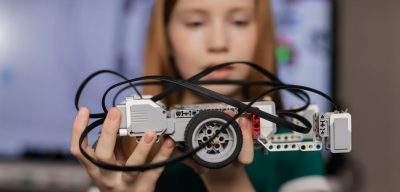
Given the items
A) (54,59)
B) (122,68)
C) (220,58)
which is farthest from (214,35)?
(54,59)

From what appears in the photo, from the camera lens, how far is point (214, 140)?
37 cm

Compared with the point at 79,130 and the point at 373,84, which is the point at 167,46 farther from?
the point at 373,84

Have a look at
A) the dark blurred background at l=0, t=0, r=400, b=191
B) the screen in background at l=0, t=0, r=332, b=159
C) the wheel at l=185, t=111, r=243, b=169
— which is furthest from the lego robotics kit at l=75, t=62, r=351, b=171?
the screen in background at l=0, t=0, r=332, b=159

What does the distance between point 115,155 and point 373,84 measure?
81cm

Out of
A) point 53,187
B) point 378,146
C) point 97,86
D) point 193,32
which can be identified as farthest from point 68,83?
point 378,146

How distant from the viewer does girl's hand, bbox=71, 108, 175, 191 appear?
0.38 m

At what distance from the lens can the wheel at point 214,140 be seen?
0.37 meters

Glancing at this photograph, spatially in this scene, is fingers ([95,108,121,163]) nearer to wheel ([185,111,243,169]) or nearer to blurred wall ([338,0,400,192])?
wheel ([185,111,243,169])

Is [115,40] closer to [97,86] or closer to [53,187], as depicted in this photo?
[97,86]

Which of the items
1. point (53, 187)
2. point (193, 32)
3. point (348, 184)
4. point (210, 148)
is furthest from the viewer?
point (53, 187)

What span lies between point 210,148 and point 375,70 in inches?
32.0

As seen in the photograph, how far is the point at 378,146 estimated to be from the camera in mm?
1090

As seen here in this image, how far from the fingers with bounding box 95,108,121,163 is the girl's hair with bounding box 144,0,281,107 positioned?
0.24 m

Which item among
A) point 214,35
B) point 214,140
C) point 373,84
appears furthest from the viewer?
point 373,84
